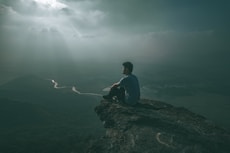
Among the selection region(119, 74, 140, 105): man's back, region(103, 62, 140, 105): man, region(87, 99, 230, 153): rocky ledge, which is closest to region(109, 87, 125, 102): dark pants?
region(103, 62, 140, 105): man

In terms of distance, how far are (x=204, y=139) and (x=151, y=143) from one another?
2.90m

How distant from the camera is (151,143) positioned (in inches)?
553

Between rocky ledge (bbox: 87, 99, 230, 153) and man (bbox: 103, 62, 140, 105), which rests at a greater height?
man (bbox: 103, 62, 140, 105)

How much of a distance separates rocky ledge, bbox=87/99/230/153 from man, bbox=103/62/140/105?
1.89 ft

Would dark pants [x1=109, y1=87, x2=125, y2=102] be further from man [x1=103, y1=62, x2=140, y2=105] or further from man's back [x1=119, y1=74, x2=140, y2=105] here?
man's back [x1=119, y1=74, x2=140, y2=105]

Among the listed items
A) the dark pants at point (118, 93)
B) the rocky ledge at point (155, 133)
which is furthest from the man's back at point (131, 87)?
the rocky ledge at point (155, 133)

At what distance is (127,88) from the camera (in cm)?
1894

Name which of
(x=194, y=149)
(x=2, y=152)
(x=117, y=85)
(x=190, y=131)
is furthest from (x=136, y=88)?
(x=2, y=152)

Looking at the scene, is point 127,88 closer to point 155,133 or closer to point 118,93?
point 118,93

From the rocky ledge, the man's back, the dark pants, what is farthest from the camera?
the dark pants

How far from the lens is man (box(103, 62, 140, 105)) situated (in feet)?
60.8

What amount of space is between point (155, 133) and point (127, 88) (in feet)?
15.2

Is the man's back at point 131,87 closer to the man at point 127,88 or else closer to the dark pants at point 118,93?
the man at point 127,88

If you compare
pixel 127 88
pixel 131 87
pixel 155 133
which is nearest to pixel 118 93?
pixel 127 88
